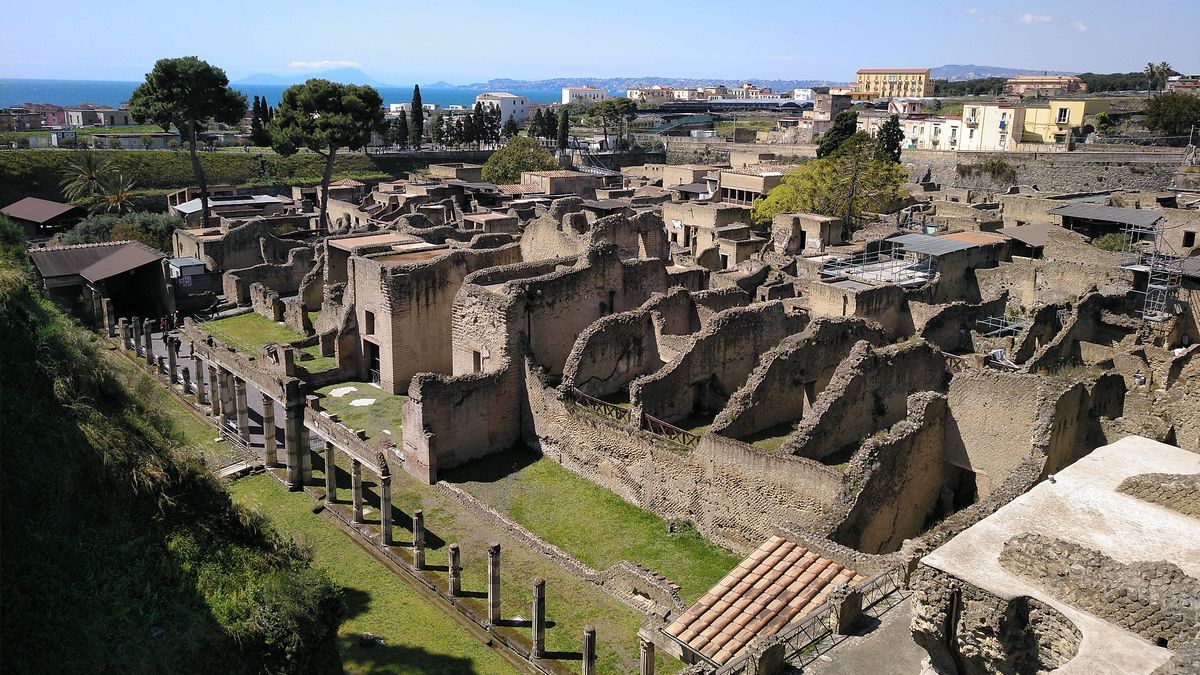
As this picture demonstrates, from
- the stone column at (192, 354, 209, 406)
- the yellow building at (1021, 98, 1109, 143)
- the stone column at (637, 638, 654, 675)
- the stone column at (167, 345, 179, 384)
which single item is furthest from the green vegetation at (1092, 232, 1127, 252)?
the yellow building at (1021, 98, 1109, 143)

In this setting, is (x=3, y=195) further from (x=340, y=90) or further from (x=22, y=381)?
(x=22, y=381)

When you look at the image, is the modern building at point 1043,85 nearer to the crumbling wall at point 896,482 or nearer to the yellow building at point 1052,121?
the yellow building at point 1052,121

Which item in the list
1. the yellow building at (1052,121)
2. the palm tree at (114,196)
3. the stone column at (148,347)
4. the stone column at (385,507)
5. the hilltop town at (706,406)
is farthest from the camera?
the yellow building at (1052,121)

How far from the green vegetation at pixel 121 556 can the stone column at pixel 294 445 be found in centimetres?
656

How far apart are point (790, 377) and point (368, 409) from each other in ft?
39.5

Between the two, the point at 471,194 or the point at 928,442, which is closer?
the point at 928,442

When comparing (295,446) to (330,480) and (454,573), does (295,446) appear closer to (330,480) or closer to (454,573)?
(330,480)

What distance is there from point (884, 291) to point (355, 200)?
37.3m

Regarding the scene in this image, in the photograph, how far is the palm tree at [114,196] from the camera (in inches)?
1934

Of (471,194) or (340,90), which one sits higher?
(340,90)

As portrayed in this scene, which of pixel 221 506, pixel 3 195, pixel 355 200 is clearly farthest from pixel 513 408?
pixel 3 195

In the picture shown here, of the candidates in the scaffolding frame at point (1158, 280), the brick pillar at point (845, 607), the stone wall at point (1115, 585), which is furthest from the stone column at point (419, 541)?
the scaffolding frame at point (1158, 280)

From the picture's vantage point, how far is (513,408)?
73.4 ft

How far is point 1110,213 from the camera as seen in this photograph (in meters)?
40.8
